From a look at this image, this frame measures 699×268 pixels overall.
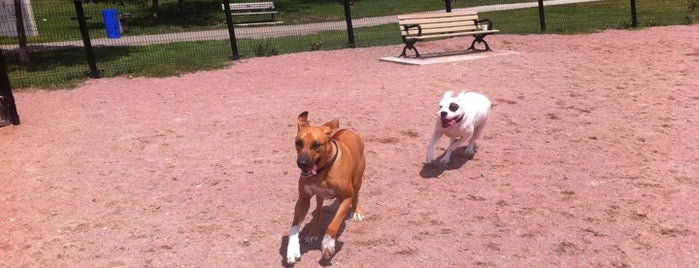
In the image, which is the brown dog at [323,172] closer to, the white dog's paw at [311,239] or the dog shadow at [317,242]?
the dog shadow at [317,242]

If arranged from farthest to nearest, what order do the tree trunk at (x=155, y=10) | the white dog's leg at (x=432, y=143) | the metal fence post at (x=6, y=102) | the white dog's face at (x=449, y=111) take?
the tree trunk at (x=155, y=10)
the metal fence post at (x=6, y=102)
the white dog's leg at (x=432, y=143)
the white dog's face at (x=449, y=111)

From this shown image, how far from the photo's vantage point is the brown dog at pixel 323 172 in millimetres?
3590

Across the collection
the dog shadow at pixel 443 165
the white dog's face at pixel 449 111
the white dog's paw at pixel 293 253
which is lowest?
the dog shadow at pixel 443 165

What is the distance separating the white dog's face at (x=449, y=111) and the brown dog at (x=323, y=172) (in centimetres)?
121

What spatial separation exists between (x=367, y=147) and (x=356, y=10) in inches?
814

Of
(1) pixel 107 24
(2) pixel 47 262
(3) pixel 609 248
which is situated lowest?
(3) pixel 609 248

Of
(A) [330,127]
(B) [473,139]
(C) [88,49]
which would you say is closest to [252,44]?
(C) [88,49]

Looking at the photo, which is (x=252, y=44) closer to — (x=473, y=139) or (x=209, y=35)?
(x=209, y=35)

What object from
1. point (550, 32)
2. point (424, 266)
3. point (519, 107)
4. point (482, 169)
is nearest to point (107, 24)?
point (550, 32)

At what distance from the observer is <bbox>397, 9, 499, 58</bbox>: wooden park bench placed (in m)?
12.2

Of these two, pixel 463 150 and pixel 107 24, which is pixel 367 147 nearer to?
pixel 463 150

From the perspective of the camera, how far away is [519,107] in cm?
761

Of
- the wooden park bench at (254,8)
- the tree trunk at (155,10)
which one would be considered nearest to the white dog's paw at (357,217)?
the wooden park bench at (254,8)

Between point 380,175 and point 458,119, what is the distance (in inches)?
34.2
